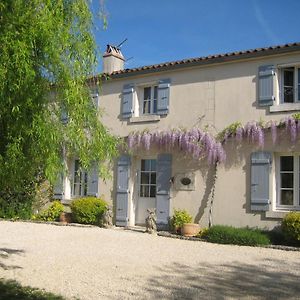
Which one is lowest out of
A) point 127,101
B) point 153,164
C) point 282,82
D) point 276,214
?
point 276,214

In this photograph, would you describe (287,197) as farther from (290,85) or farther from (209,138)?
(290,85)

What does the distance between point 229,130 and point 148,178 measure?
282 centimetres

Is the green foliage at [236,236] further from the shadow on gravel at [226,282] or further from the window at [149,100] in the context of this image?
the window at [149,100]

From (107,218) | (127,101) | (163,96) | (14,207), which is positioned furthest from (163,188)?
(14,207)

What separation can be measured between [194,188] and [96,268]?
4.84 metres

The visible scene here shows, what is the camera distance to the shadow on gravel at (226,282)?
547 centimetres

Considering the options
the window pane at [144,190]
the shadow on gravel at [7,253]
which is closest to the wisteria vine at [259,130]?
the window pane at [144,190]

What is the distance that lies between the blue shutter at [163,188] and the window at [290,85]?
3.21 metres

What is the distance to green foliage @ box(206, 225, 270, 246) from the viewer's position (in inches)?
364

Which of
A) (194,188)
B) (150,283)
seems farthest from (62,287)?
(194,188)

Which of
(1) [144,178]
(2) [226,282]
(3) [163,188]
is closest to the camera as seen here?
(2) [226,282]

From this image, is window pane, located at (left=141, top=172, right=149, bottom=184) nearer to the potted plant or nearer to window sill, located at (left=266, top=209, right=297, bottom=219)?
the potted plant

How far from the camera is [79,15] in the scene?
5.15 meters

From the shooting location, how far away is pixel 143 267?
275 inches
